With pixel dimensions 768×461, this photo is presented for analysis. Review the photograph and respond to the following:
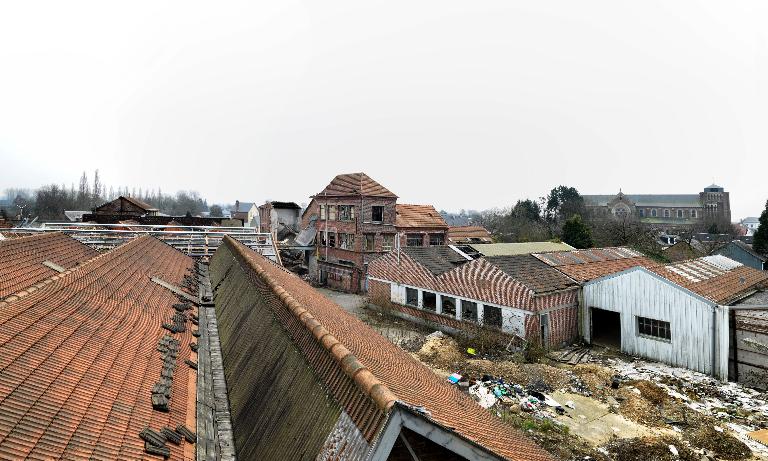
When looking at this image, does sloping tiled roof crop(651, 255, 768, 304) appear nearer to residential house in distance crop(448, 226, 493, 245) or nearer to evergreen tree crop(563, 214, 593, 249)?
evergreen tree crop(563, 214, 593, 249)

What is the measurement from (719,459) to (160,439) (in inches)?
481

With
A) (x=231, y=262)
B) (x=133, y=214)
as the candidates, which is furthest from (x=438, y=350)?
(x=133, y=214)

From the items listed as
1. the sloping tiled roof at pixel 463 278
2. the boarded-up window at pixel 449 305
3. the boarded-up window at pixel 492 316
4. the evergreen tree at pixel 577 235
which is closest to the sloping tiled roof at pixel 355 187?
the sloping tiled roof at pixel 463 278

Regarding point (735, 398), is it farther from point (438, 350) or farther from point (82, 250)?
point (82, 250)

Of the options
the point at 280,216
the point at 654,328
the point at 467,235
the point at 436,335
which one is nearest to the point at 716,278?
the point at 654,328

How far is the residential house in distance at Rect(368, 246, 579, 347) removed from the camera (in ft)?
63.4

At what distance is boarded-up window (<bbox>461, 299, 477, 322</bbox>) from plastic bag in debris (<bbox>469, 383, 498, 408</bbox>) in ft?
23.7

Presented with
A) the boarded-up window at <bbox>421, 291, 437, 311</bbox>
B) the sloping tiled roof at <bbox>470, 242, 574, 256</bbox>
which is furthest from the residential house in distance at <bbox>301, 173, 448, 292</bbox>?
the boarded-up window at <bbox>421, 291, 437, 311</bbox>

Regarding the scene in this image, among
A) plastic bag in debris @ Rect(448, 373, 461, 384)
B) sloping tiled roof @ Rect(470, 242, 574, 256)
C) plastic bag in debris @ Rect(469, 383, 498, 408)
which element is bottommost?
plastic bag in debris @ Rect(469, 383, 498, 408)

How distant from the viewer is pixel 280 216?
5338 centimetres

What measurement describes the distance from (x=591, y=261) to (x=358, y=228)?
17010 millimetres

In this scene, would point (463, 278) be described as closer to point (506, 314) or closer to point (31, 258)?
point (506, 314)

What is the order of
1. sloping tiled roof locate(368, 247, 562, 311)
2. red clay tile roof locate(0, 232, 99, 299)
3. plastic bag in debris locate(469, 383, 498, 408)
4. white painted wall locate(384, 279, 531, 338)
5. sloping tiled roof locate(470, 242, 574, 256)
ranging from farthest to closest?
sloping tiled roof locate(470, 242, 574, 256), sloping tiled roof locate(368, 247, 562, 311), white painted wall locate(384, 279, 531, 338), plastic bag in debris locate(469, 383, 498, 408), red clay tile roof locate(0, 232, 99, 299)

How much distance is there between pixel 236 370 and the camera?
7.20m
